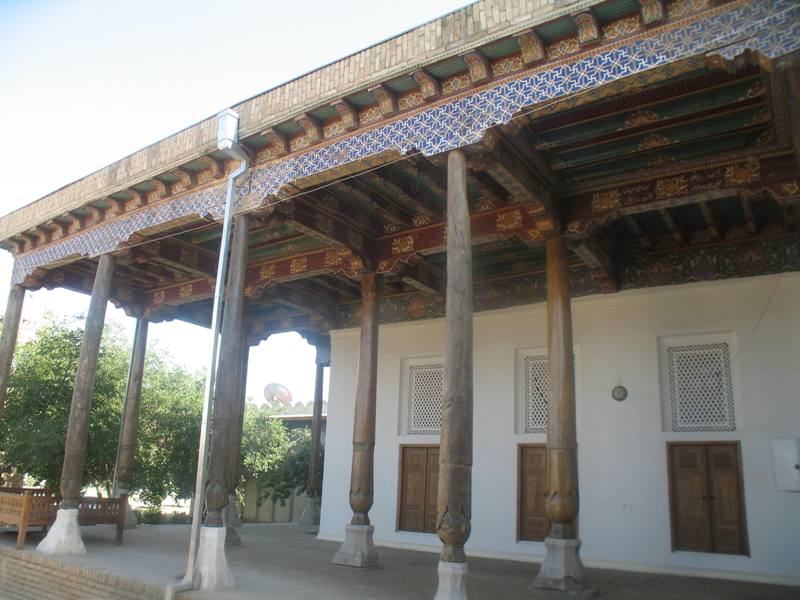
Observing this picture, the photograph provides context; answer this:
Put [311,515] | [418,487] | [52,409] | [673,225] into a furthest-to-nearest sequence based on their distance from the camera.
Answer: [311,515], [52,409], [418,487], [673,225]

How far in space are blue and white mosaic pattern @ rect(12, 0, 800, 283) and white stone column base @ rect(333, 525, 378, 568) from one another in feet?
14.6

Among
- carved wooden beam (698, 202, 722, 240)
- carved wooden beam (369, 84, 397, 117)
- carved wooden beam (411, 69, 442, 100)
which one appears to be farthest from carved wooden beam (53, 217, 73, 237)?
carved wooden beam (698, 202, 722, 240)

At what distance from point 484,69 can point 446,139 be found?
30.0 inches

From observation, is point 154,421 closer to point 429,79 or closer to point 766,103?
point 429,79

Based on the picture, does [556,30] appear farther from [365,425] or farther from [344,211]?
[365,425]

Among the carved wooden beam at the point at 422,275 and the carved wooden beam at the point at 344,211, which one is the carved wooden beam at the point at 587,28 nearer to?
the carved wooden beam at the point at 344,211

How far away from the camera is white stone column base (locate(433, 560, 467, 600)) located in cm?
560

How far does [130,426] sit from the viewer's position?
41.2ft

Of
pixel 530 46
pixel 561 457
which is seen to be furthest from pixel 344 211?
pixel 561 457

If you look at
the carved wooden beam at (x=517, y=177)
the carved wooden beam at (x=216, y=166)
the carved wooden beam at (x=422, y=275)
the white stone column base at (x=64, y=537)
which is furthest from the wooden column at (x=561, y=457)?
the white stone column base at (x=64, y=537)

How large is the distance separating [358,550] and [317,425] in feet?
22.7

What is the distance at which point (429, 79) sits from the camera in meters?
6.80

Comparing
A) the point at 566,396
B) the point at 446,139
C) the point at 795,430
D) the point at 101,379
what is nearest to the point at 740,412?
the point at 795,430

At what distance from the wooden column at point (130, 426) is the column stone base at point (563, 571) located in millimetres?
8025
